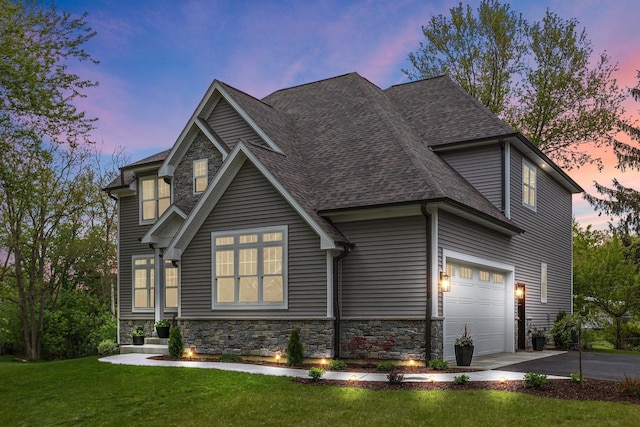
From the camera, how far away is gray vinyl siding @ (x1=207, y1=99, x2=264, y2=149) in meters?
19.9

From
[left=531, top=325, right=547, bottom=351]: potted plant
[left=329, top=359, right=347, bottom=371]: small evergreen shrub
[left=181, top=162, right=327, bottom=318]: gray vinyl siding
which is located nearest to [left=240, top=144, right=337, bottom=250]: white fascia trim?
[left=181, top=162, right=327, bottom=318]: gray vinyl siding

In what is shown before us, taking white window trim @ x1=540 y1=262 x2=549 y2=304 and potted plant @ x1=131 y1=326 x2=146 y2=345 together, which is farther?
white window trim @ x1=540 y1=262 x2=549 y2=304

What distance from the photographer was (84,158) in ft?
109

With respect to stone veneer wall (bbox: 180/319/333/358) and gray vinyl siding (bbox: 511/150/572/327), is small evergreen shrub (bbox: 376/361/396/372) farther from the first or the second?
gray vinyl siding (bbox: 511/150/572/327)

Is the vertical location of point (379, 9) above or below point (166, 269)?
above

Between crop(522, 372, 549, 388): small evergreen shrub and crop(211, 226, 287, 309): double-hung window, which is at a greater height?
crop(211, 226, 287, 309): double-hung window

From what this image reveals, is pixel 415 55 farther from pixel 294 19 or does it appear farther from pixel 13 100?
pixel 13 100

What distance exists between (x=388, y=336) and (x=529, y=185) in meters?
8.99

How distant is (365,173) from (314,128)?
175 inches

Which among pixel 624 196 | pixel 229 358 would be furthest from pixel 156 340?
pixel 624 196

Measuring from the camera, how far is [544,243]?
23.7 meters

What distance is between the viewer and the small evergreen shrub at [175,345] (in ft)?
57.4

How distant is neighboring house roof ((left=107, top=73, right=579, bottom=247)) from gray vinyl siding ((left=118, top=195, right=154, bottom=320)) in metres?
1.00

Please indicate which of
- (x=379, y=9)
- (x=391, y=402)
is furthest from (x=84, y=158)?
(x=391, y=402)
